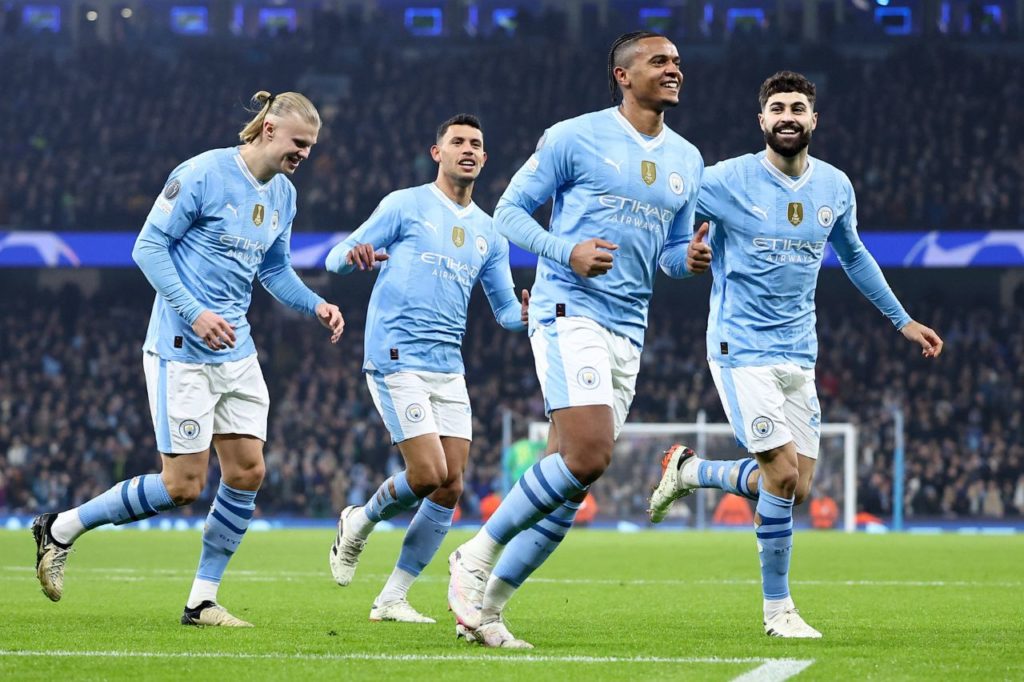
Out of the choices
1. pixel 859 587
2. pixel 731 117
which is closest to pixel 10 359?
pixel 731 117

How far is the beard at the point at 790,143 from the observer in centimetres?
657

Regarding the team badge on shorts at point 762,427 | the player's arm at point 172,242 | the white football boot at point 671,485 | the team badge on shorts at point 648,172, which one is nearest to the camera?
the team badge on shorts at point 648,172

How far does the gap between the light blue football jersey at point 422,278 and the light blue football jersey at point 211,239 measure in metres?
0.60

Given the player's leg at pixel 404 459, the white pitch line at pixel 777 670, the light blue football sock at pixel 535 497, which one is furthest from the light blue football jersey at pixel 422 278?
the white pitch line at pixel 777 670

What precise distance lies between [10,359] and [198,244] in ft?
79.0

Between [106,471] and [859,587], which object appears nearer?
[859,587]

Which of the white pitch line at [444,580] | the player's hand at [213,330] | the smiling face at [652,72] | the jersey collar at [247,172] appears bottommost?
the white pitch line at [444,580]

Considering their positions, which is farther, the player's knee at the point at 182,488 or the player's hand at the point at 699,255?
the player's knee at the point at 182,488

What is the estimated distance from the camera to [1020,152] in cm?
2841

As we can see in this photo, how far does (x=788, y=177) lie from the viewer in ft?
21.9

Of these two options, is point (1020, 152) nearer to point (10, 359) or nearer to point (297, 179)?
point (297, 179)

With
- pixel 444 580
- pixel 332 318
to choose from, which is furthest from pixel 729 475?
pixel 444 580

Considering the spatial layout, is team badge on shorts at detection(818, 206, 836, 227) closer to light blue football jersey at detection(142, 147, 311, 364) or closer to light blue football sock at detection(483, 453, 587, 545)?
light blue football sock at detection(483, 453, 587, 545)

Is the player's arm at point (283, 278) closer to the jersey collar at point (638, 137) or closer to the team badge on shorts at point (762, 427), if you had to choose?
the jersey collar at point (638, 137)
